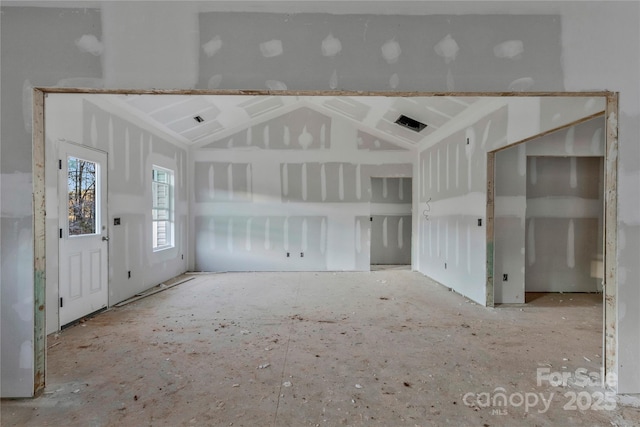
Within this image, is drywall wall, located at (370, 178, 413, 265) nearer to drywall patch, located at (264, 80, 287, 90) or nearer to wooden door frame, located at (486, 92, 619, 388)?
wooden door frame, located at (486, 92, 619, 388)

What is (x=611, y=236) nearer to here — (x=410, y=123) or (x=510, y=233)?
(x=510, y=233)

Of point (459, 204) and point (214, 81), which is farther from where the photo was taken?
point (459, 204)

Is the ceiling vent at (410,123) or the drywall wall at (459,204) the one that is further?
the ceiling vent at (410,123)

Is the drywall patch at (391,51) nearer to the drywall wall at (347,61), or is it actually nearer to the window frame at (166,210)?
the drywall wall at (347,61)

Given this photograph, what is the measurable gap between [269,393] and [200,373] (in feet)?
2.16

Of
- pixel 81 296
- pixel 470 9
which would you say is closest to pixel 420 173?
pixel 470 9

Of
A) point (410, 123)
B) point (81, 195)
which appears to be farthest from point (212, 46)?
point (410, 123)

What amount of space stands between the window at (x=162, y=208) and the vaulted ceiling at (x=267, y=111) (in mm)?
823

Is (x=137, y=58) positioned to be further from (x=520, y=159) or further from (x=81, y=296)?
(x=520, y=159)

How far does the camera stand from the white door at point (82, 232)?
3502mm

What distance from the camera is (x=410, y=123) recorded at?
5809mm

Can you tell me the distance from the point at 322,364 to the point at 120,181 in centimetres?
373

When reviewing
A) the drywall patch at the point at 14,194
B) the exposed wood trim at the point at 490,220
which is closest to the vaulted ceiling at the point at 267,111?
the exposed wood trim at the point at 490,220

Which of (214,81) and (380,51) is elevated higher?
(380,51)
